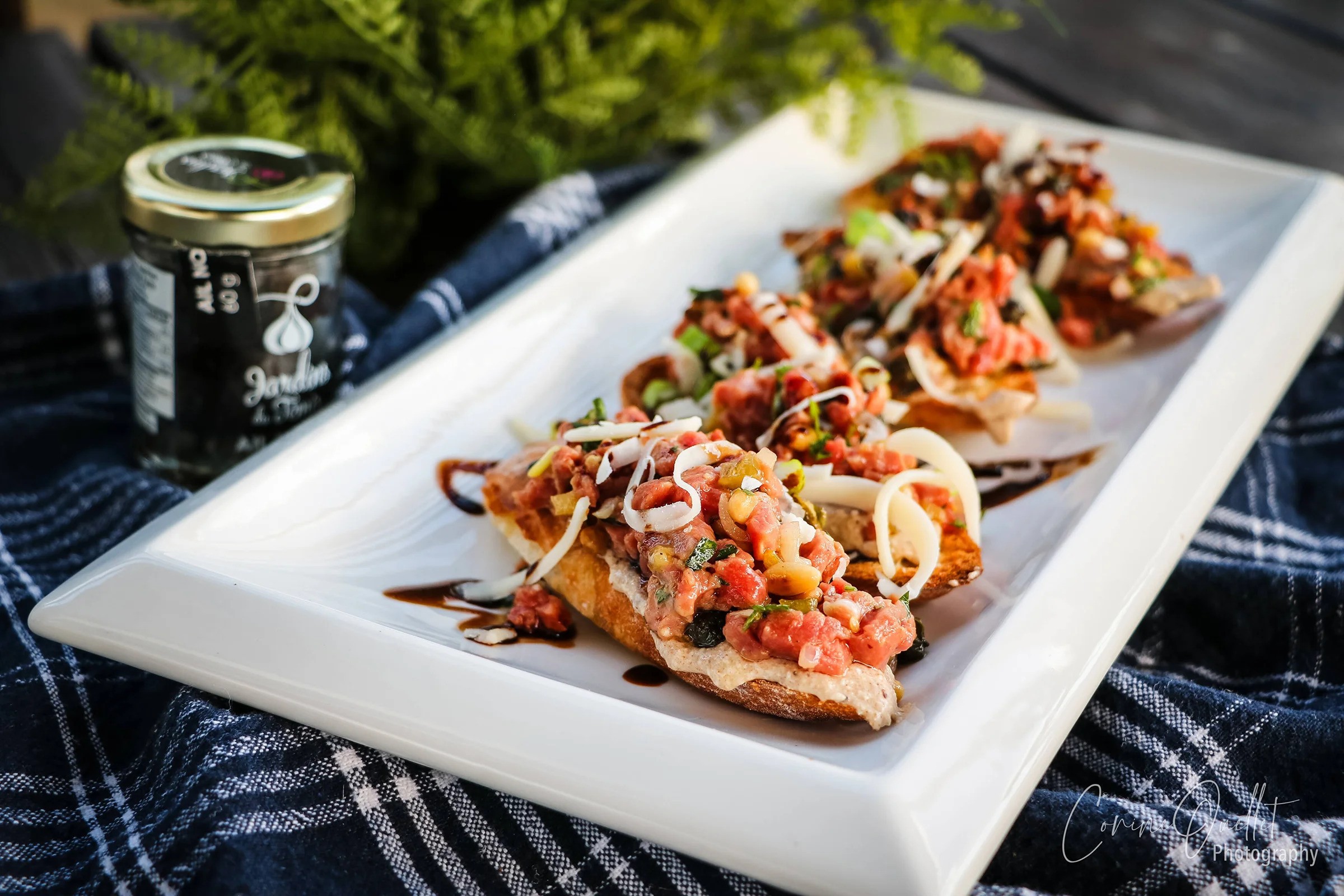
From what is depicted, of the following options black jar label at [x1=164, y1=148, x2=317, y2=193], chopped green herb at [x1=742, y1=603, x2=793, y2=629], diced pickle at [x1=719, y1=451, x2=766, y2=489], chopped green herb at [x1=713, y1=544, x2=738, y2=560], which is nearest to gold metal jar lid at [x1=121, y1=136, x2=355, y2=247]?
black jar label at [x1=164, y1=148, x2=317, y2=193]

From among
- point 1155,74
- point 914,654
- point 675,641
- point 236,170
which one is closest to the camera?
point 675,641

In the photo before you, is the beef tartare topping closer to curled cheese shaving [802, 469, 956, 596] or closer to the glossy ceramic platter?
curled cheese shaving [802, 469, 956, 596]

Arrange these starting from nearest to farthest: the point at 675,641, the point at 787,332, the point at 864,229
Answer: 1. the point at 675,641
2. the point at 787,332
3. the point at 864,229

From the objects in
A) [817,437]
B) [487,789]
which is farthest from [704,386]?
[487,789]

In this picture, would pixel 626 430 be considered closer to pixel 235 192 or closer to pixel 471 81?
pixel 235 192

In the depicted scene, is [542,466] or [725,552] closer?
[725,552]

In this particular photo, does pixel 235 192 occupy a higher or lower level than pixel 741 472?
higher

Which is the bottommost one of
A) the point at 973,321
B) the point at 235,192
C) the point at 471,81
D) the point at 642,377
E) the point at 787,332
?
the point at 642,377
